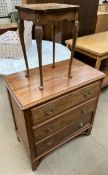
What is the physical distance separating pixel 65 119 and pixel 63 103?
17 cm

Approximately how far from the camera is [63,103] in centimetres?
104

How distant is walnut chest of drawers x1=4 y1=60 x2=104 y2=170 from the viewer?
939 millimetres

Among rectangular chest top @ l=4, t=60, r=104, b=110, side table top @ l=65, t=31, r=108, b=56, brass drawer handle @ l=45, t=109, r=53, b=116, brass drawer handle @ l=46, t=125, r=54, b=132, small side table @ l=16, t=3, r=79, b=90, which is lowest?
brass drawer handle @ l=46, t=125, r=54, b=132

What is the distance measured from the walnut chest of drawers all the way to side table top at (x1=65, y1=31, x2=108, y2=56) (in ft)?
1.75

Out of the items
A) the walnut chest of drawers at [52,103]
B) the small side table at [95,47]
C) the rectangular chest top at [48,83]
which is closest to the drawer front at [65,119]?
the walnut chest of drawers at [52,103]

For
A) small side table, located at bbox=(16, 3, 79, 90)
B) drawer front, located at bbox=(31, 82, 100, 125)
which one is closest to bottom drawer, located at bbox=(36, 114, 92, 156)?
drawer front, located at bbox=(31, 82, 100, 125)

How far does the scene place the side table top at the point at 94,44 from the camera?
1.72 meters

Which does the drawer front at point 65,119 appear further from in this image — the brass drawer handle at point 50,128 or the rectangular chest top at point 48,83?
the rectangular chest top at point 48,83

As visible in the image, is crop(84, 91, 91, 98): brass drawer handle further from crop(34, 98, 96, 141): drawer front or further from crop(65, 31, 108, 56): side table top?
crop(65, 31, 108, 56): side table top

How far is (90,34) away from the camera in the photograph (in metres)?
2.34

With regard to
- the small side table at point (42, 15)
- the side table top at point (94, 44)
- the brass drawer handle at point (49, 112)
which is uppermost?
the small side table at point (42, 15)

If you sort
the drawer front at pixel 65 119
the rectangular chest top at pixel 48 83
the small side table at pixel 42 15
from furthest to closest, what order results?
1. the drawer front at pixel 65 119
2. the rectangular chest top at pixel 48 83
3. the small side table at pixel 42 15

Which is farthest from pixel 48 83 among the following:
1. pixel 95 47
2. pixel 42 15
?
pixel 95 47

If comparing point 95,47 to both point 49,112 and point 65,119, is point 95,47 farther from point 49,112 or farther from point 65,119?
point 49,112
